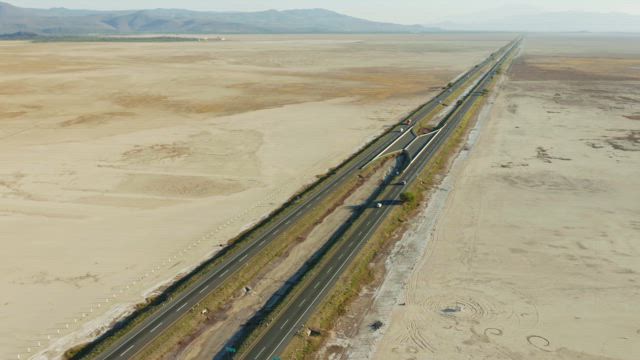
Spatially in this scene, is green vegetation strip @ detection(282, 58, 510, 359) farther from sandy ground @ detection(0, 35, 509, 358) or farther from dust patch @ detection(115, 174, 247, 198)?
dust patch @ detection(115, 174, 247, 198)

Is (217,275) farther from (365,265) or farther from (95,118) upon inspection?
(95,118)

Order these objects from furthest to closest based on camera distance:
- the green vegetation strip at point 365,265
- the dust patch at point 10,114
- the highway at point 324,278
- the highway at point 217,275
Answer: the dust patch at point 10,114, the green vegetation strip at point 365,265, the highway at point 324,278, the highway at point 217,275

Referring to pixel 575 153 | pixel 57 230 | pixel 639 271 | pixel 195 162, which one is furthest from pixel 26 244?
pixel 575 153

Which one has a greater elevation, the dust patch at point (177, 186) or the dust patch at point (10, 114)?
the dust patch at point (10, 114)

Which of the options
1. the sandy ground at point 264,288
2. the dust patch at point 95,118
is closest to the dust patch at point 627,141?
the sandy ground at point 264,288

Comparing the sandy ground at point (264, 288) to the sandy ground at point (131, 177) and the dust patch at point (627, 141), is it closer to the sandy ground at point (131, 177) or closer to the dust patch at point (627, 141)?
the sandy ground at point (131, 177)

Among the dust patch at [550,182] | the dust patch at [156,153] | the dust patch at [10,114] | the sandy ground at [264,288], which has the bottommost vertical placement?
the sandy ground at [264,288]

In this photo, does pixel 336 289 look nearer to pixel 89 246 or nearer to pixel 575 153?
pixel 89 246

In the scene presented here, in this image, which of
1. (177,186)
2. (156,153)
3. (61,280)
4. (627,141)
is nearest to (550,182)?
(627,141)
